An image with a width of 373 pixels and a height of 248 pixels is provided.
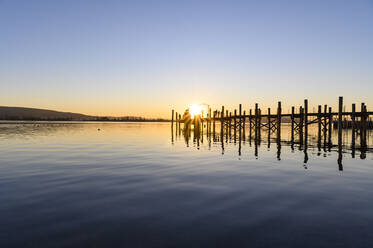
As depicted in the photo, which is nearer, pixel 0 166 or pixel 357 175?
pixel 357 175

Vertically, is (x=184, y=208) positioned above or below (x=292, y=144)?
above

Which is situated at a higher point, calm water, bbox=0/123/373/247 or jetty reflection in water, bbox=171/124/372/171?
calm water, bbox=0/123/373/247

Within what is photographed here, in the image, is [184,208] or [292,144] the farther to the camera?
[292,144]

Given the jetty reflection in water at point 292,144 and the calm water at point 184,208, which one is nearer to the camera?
the calm water at point 184,208

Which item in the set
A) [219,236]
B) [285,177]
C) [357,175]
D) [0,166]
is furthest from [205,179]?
[0,166]

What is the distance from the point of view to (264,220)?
5.93 m

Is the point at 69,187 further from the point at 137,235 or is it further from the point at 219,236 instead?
the point at 219,236

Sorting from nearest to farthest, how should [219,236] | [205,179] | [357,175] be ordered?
[219,236] → [205,179] → [357,175]

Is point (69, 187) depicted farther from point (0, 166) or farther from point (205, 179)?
point (0, 166)

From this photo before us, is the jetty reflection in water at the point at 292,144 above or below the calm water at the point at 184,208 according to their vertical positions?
below

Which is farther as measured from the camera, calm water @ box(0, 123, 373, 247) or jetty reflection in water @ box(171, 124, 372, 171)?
jetty reflection in water @ box(171, 124, 372, 171)

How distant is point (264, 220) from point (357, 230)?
6.28 feet

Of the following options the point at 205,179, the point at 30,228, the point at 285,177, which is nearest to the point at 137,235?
the point at 30,228

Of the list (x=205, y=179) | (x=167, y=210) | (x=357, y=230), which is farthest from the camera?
(x=205, y=179)
